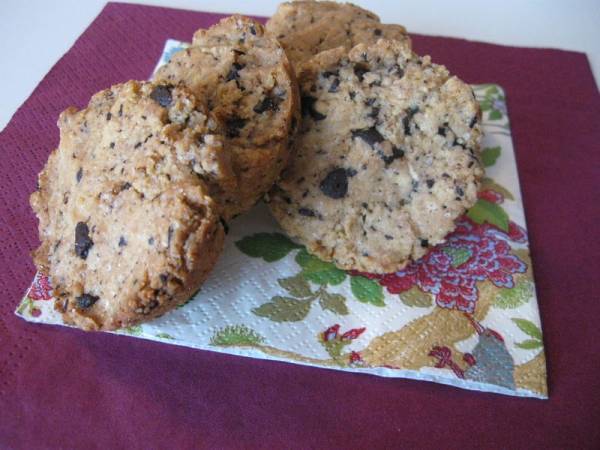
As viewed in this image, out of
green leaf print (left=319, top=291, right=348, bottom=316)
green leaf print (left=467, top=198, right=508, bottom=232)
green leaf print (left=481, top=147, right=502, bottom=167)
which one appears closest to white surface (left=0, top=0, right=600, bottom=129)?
green leaf print (left=481, top=147, right=502, bottom=167)

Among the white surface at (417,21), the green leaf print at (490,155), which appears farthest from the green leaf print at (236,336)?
the white surface at (417,21)

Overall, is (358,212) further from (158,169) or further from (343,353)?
(158,169)

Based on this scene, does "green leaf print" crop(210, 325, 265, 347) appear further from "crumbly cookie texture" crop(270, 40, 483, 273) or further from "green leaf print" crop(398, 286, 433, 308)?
"green leaf print" crop(398, 286, 433, 308)

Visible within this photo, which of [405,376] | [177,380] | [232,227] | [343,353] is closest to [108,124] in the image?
[232,227]

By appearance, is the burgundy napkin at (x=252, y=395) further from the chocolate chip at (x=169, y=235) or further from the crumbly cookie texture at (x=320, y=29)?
the crumbly cookie texture at (x=320, y=29)

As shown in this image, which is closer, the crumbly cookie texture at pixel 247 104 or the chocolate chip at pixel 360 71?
the crumbly cookie texture at pixel 247 104

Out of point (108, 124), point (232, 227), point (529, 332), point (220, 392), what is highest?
point (108, 124)
